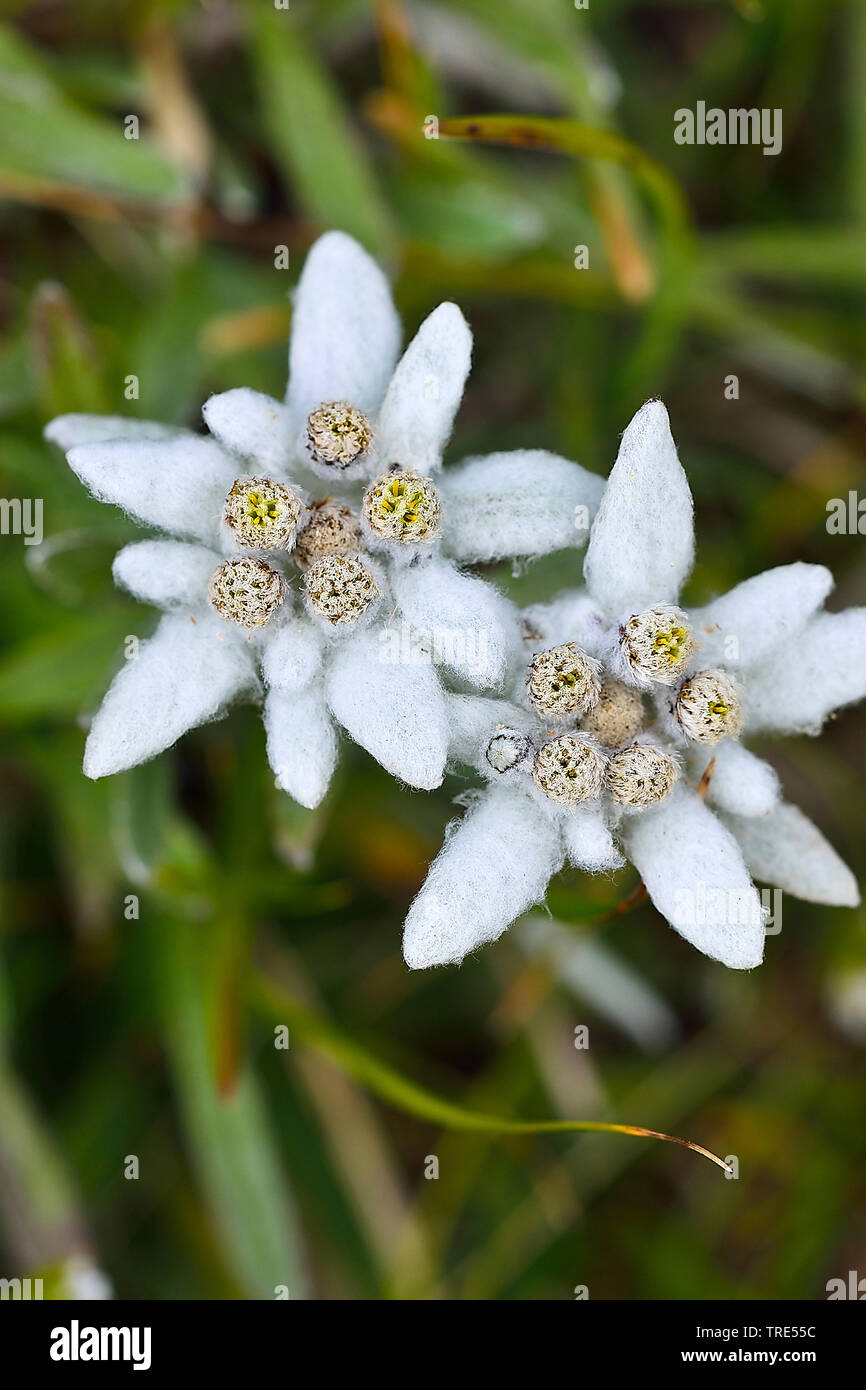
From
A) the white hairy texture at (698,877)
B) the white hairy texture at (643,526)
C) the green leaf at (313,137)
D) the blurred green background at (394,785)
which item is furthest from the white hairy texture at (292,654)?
the green leaf at (313,137)

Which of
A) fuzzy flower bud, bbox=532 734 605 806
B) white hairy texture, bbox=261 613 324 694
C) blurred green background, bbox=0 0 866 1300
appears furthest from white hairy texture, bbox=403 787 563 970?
blurred green background, bbox=0 0 866 1300

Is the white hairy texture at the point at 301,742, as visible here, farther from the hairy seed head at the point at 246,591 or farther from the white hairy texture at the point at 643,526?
the white hairy texture at the point at 643,526

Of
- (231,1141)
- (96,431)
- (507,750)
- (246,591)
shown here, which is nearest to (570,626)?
(507,750)

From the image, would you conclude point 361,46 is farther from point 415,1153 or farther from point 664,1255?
point 664,1255

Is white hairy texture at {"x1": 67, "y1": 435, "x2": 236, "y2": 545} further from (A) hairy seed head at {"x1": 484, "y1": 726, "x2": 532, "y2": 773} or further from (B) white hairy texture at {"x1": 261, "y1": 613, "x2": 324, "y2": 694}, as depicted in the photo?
(A) hairy seed head at {"x1": 484, "y1": 726, "x2": 532, "y2": 773}

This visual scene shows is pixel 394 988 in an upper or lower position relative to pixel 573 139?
lower

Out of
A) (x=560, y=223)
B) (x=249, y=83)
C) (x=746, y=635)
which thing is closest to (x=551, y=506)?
(x=746, y=635)

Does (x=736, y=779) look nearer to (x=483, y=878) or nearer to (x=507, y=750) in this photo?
(x=507, y=750)
